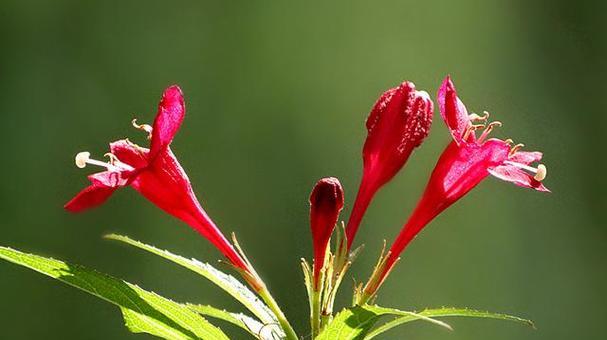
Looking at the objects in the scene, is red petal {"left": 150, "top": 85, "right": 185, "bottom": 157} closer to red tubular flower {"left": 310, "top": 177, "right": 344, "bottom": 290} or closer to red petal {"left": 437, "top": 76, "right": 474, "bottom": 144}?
red tubular flower {"left": 310, "top": 177, "right": 344, "bottom": 290}

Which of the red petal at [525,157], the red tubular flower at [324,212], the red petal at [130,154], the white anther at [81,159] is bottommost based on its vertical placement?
the red tubular flower at [324,212]

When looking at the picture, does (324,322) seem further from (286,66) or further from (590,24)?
(590,24)

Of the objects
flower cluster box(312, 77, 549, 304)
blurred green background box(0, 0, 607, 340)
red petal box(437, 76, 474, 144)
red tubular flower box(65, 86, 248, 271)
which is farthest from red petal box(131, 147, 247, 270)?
blurred green background box(0, 0, 607, 340)

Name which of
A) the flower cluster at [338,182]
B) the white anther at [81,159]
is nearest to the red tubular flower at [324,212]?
the flower cluster at [338,182]

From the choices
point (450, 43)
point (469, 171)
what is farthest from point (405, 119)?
point (450, 43)

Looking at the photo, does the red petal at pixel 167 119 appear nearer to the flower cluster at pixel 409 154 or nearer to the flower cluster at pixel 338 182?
the flower cluster at pixel 338 182

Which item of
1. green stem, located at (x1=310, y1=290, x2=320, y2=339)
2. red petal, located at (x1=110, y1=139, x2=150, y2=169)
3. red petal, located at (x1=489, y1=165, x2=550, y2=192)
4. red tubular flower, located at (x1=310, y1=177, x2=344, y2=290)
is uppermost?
red petal, located at (x1=110, y1=139, x2=150, y2=169)
